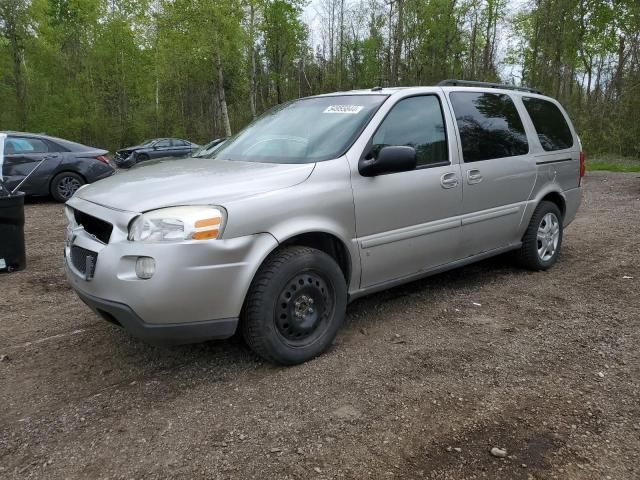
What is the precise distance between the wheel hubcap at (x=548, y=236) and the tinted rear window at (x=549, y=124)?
28.3 inches

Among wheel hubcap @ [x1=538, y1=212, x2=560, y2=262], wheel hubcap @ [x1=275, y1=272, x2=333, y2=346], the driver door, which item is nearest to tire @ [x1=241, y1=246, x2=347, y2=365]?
wheel hubcap @ [x1=275, y1=272, x2=333, y2=346]

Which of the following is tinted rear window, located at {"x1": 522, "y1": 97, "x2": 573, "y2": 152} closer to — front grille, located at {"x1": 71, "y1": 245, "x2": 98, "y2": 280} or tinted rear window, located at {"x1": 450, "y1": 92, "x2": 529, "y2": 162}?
tinted rear window, located at {"x1": 450, "y1": 92, "x2": 529, "y2": 162}

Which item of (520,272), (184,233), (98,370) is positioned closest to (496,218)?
(520,272)

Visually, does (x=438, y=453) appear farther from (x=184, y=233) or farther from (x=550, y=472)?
(x=184, y=233)

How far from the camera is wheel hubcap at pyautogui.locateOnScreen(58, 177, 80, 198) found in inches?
429

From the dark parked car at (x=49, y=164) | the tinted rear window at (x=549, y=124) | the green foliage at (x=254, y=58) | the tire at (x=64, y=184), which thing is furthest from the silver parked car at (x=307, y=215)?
the green foliage at (x=254, y=58)

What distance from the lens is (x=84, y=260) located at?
323 cm

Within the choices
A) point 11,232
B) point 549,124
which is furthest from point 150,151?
point 549,124

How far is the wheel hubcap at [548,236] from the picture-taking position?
17.5ft

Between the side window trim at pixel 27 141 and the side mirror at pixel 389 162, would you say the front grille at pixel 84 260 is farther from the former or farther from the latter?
the side window trim at pixel 27 141

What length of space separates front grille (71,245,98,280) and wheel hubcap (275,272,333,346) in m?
1.12

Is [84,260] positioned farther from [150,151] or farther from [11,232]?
[150,151]

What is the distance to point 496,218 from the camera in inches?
185

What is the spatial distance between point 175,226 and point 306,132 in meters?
1.47
